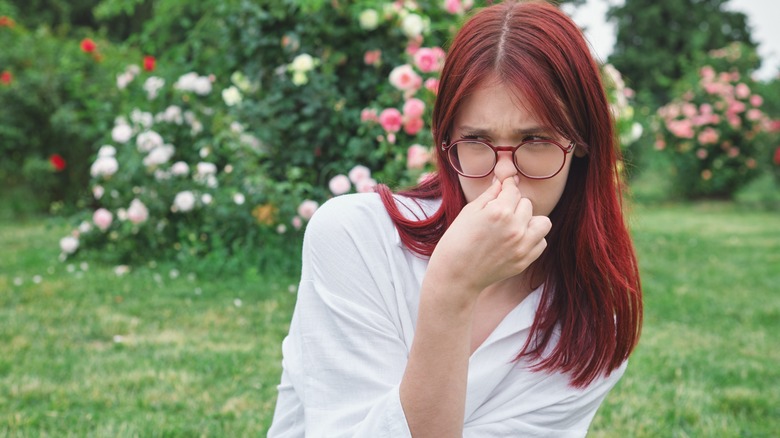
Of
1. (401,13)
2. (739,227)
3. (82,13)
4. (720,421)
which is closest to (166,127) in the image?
(401,13)

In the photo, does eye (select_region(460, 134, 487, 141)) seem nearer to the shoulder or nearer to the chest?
the shoulder

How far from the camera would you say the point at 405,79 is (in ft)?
13.8

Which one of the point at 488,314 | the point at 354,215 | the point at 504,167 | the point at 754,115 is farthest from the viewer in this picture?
the point at 754,115

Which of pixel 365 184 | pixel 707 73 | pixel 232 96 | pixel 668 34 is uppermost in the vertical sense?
pixel 365 184

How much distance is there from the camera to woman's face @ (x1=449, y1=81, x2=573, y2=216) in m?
1.37

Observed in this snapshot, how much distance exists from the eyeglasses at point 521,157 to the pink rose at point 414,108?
2752mm

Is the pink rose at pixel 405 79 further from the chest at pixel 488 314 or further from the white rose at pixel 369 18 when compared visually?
the chest at pixel 488 314

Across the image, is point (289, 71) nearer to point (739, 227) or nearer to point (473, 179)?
point (473, 179)

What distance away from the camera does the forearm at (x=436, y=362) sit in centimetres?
126

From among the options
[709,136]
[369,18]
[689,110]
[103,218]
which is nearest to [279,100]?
[369,18]

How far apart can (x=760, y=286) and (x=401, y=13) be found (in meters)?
3.16

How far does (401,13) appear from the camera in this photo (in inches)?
176

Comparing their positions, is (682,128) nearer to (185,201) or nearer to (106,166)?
(185,201)

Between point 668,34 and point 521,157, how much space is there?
30042mm
